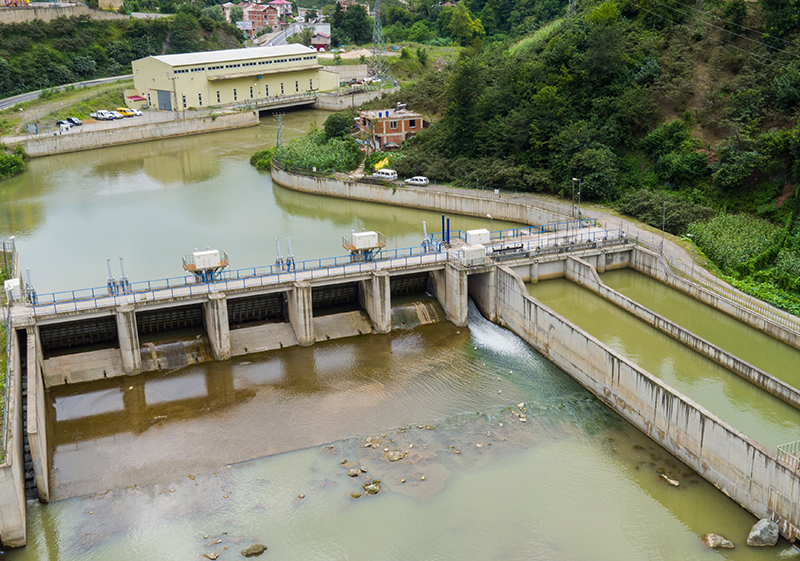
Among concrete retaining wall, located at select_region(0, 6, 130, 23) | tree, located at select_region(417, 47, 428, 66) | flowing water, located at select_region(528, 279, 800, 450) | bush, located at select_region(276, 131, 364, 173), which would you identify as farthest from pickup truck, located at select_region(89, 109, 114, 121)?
flowing water, located at select_region(528, 279, 800, 450)

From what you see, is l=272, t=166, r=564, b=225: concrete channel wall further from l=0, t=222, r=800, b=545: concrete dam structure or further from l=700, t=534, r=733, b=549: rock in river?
l=700, t=534, r=733, b=549: rock in river

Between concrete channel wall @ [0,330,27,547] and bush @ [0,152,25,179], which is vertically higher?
bush @ [0,152,25,179]

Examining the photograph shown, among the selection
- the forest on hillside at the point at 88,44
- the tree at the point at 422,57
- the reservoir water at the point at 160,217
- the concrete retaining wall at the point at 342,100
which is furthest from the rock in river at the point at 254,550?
the tree at the point at 422,57

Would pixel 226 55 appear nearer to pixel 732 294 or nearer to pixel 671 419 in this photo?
pixel 732 294

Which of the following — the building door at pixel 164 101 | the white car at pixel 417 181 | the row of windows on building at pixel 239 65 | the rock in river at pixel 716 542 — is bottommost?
the rock in river at pixel 716 542

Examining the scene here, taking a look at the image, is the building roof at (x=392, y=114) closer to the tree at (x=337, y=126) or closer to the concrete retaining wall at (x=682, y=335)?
the tree at (x=337, y=126)
